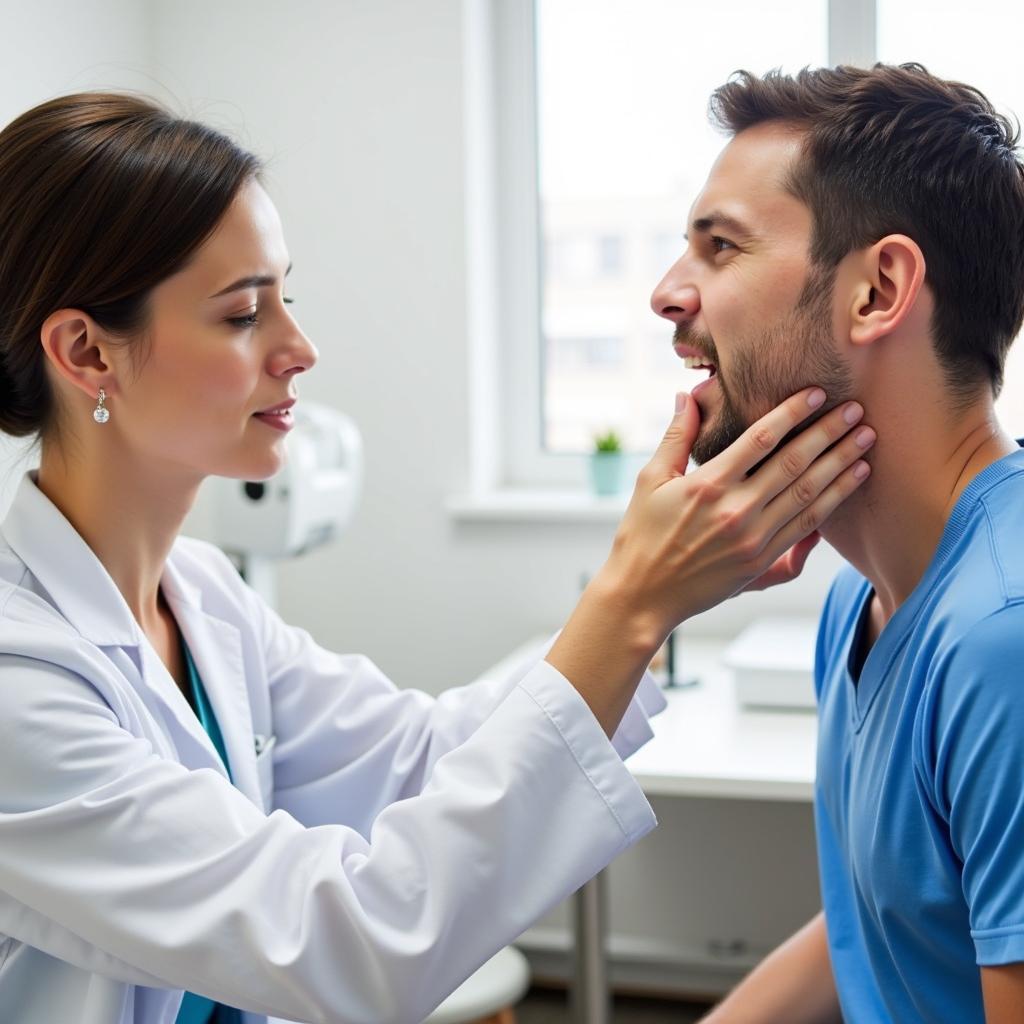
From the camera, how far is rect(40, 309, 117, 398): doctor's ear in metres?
1.17

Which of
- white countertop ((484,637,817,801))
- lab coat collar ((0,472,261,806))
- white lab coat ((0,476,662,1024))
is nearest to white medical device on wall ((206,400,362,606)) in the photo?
white countertop ((484,637,817,801))

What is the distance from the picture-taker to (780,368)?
3.76 ft

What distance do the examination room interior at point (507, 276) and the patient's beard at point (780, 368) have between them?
4.39 ft

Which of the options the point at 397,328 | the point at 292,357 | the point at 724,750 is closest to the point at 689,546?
the point at 292,357

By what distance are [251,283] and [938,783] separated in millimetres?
773

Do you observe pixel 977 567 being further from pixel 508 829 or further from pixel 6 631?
pixel 6 631

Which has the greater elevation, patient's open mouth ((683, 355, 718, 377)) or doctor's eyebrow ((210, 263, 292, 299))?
doctor's eyebrow ((210, 263, 292, 299))

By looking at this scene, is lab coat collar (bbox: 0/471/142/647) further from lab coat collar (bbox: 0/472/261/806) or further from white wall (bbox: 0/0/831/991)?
white wall (bbox: 0/0/831/991)

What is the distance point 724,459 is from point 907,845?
343 mm

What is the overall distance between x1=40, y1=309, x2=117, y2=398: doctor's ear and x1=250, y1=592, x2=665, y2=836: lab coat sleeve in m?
0.40

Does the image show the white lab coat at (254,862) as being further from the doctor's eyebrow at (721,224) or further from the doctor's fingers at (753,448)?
the doctor's eyebrow at (721,224)

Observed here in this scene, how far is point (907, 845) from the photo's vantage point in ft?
3.27

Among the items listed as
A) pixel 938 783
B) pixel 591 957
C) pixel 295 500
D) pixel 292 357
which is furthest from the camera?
pixel 295 500

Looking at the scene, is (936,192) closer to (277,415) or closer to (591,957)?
(277,415)
